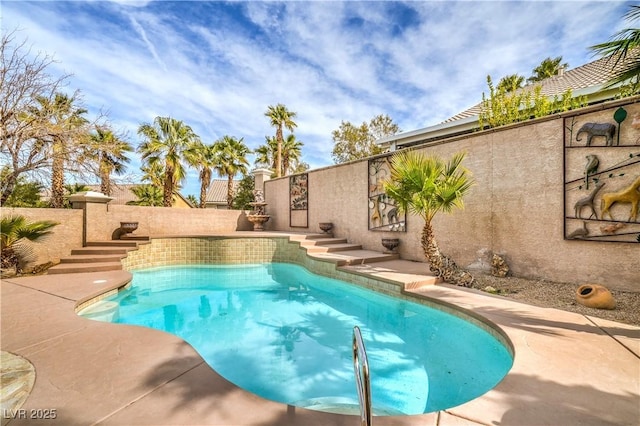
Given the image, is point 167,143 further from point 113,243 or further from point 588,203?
point 588,203

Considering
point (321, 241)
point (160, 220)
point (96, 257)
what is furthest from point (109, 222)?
point (321, 241)

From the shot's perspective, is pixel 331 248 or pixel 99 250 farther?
pixel 331 248

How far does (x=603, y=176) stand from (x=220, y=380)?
7184 mm

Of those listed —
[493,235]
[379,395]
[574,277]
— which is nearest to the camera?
[379,395]

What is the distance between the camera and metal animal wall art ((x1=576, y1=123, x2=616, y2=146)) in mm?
4829

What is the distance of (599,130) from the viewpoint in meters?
4.92

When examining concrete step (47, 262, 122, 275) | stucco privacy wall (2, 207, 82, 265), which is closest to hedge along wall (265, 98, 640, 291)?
concrete step (47, 262, 122, 275)

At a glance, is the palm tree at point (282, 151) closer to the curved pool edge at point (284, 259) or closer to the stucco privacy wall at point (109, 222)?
the stucco privacy wall at point (109, 222)

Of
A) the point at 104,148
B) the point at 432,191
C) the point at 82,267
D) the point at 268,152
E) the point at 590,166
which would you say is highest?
the point at 268,152

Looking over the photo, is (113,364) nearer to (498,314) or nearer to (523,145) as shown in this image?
(498,314)

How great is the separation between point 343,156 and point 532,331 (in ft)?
60.7

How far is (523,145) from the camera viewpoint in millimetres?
5922

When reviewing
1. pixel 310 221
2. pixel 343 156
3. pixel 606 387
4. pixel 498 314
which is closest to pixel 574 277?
pixel 498 314

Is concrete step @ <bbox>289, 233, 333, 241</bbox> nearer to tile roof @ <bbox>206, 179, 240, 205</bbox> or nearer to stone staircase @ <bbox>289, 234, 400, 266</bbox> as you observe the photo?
stone staircase @ <bbox>289, 234, 400, 266</bbox>
